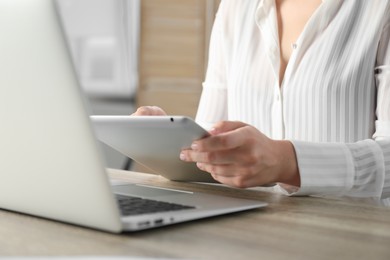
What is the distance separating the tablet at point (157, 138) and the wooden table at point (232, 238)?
14 cm

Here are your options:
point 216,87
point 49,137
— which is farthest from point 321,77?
point 49,137

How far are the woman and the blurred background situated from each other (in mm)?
2094

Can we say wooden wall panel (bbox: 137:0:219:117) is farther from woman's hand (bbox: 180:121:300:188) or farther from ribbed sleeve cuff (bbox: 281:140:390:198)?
woman's hand (bbox: 180:121:300:188)

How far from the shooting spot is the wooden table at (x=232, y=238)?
27.0 inches

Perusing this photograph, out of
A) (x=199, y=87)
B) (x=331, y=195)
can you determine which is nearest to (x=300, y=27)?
(x=331, y=195)

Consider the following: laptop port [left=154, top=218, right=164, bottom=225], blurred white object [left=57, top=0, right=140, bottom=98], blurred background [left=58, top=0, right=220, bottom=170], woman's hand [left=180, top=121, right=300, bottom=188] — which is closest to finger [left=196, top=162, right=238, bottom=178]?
woman's hand [left=180, top=121, right=300, bottom=188]

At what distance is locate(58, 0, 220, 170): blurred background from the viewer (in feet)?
12.8

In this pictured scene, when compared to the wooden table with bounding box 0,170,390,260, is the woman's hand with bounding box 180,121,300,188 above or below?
above

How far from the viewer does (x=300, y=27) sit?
1612 millimetres

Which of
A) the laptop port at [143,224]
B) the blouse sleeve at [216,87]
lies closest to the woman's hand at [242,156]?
the laptop port at [143,224]

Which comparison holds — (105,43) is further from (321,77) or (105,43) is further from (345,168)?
(345,168)

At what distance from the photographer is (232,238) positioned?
0.76 m

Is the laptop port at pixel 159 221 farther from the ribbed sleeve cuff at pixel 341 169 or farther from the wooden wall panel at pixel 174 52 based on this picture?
the wooden wall panel at pixel 174 52

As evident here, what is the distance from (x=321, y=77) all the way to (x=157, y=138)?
61 centimetres
